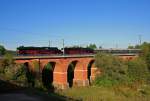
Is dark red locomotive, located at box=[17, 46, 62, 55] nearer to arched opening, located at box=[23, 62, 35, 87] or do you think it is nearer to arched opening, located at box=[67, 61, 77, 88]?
arched opening, located at box=[67, 61, 77, 88]

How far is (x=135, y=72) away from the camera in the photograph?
58.8 m

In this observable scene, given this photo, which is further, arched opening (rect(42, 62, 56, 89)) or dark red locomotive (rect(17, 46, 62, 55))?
arched opening (rect(42, 62, 56, 89))

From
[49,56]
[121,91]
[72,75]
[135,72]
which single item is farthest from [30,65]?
[135,72]

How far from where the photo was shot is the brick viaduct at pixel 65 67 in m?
45.5

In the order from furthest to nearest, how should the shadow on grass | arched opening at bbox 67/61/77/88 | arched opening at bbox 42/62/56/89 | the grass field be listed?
1. arched opening at bbox 67/61/77/88
2. arched opening at bbox 42/62/56/89
3. the grass field
4. the shadow on grass

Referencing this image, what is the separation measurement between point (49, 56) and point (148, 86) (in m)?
18.1

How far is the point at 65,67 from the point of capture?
171 feet

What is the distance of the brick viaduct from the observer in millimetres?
45544

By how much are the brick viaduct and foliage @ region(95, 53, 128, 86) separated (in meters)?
2.49

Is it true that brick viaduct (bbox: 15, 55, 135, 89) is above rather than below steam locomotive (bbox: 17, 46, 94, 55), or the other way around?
below

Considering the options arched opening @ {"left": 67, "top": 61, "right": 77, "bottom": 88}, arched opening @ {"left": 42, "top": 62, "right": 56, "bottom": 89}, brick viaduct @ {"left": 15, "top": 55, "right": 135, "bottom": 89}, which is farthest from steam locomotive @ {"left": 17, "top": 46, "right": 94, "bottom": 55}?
brick viaduct @ {"left": 15, "top": 55, "right": 135, "bottom": 89}

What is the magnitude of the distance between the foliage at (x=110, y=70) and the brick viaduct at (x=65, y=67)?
8.17 ft

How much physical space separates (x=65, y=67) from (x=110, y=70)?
888 cm

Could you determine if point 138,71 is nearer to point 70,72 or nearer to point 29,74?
point 70,72
